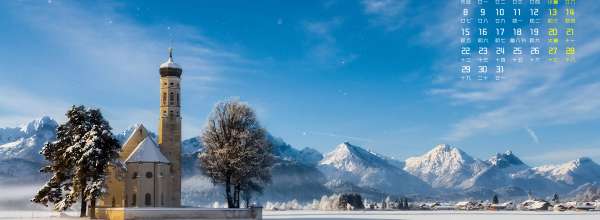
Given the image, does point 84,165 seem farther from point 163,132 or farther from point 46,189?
point 163,132

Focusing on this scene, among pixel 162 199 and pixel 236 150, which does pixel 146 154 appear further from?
pixel 236 150

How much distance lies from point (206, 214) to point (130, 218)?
30.7 ft

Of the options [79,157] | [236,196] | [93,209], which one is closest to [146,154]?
[79,157]

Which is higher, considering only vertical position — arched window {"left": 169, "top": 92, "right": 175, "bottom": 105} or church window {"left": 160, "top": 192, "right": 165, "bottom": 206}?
arched window {"left": 169, "top": 92, "right": 175, "bottom": 105}

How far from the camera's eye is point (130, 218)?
82.8m

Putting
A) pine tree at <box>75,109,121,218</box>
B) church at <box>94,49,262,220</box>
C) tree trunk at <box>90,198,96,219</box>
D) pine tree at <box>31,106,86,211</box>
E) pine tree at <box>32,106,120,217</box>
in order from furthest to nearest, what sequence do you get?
pine tree at <box>31,106,86,211</box> < tree trunk at <box>90,198,96,219</box> < pine tree at <box>32,106,120,217</box> < pine tree at <box>75,109,121,218</box> < church at <box>94,49,262,220</box>

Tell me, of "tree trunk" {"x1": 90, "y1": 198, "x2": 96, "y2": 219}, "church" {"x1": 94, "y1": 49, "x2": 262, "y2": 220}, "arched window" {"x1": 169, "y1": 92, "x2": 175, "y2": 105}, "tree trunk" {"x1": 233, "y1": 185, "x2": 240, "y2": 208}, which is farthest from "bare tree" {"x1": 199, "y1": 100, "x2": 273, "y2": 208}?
"tree trunk" {"x1": 90, "y1": 198, "x2": 96, "y2": 219}

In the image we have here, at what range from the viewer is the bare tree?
96.9 metres

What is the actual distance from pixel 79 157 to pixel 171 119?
20.7 meters

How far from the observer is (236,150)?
3821 inches

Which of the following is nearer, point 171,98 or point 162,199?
point 162,199

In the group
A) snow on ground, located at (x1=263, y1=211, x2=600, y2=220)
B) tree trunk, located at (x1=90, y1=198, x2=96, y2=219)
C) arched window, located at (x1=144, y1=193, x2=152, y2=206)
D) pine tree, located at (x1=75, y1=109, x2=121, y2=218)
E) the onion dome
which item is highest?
the onion dome

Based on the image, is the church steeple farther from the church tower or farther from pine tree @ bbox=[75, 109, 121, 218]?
pine tree @ bbox=[75, 109, 121, 218]

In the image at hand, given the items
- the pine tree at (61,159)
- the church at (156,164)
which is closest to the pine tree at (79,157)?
the pine tree at (61,159)
